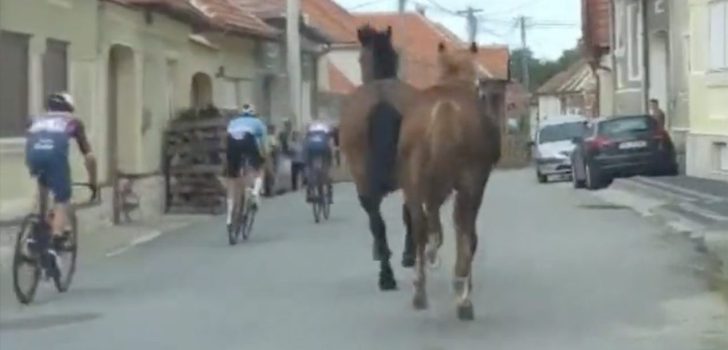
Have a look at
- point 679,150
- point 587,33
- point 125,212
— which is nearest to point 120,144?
point 125,212

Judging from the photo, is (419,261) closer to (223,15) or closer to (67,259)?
(67,259)

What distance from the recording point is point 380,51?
49.2 feet

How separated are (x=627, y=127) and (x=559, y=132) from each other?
34.3 ft

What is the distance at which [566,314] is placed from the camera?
13.1 metres

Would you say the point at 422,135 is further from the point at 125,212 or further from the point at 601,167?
the point at 601,167

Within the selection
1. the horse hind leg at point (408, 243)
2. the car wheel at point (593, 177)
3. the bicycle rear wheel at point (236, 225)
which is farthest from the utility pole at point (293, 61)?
the horse hind leg at point (408, 243)

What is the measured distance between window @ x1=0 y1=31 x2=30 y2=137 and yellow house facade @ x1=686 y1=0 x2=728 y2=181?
1197cm

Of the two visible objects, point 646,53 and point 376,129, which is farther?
point 646,53

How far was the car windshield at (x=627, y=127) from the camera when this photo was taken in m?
34.4

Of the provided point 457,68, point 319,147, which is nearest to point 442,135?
point 457,68

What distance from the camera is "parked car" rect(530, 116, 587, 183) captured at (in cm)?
4316

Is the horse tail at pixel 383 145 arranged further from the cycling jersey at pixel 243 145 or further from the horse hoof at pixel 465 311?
the cycling jersey at pixel 243 145

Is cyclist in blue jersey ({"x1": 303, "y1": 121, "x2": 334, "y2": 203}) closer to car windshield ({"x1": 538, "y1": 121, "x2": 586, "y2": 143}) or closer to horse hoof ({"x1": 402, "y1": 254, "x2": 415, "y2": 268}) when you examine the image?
horse hoof ({"x1": 402, "y1": 254, "x2": 415, "y2": 268})

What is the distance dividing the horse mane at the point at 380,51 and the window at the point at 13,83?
8.00 meters
